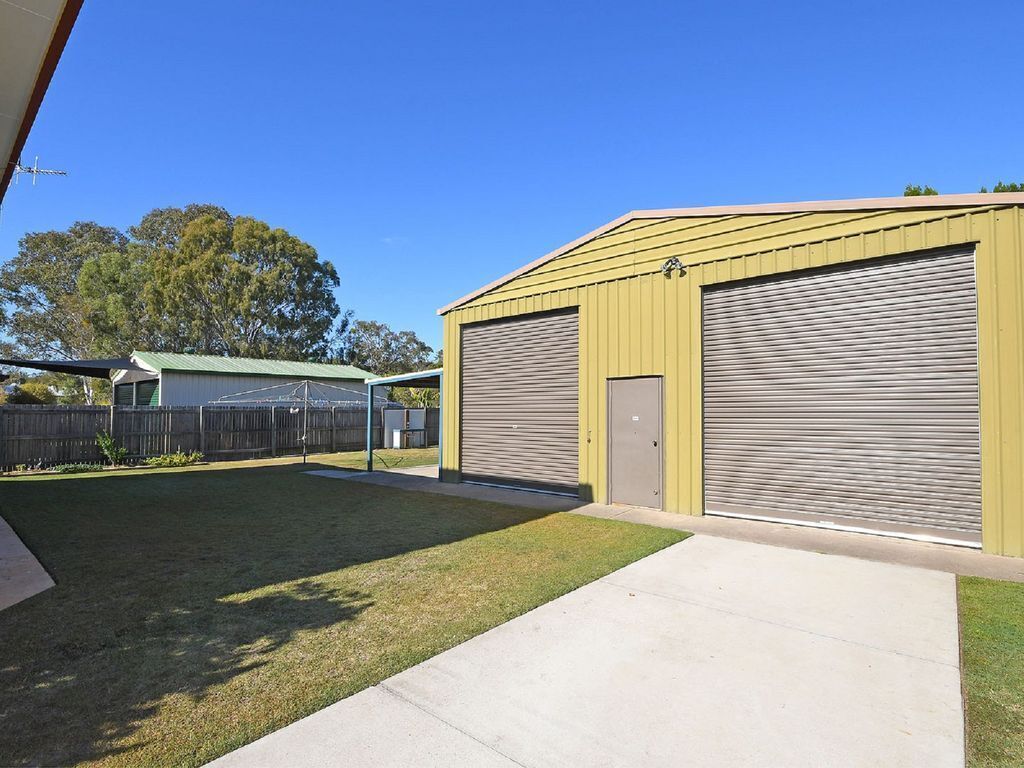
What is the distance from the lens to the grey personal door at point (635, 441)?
8.35 m

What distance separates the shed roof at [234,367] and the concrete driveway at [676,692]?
2105 cm

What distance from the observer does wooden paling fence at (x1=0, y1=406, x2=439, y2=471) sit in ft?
44.5

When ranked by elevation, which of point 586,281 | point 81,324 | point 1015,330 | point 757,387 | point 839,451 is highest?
point 81,324

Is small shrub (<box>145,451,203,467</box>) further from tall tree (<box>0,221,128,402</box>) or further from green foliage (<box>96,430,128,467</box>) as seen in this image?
tall tree (<box>0,221,128,402</box>)

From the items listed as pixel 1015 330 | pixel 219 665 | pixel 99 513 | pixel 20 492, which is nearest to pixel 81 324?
pixel 20 492

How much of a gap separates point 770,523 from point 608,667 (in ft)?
16.6

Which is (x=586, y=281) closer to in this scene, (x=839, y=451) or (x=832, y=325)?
(x=832, y=325)

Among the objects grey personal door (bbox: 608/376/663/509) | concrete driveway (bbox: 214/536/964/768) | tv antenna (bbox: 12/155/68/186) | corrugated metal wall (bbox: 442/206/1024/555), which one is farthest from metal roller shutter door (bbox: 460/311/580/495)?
tv antenna (bbox: 12/155/68/186)

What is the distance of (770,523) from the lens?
7332mm

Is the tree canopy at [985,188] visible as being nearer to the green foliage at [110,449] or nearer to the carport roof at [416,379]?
the carport roof at [416,379]

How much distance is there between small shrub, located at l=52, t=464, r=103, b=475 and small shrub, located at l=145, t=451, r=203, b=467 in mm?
1237

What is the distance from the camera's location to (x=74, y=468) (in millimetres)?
13602

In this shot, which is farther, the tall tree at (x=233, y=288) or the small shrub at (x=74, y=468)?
the tall tree at (x=233, y=288)

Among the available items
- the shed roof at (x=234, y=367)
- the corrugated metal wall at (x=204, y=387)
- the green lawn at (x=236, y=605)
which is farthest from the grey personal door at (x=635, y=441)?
the shed roof at (x=234, y=367)
